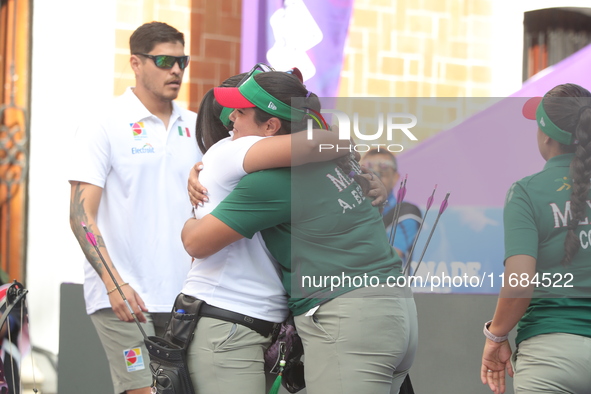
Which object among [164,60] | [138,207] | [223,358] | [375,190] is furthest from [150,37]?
[223,358]

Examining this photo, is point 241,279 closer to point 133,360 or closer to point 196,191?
point 196,191

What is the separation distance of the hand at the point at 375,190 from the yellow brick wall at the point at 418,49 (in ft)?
5.89

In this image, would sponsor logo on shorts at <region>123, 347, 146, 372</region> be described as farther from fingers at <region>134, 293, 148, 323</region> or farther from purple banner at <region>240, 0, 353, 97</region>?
purple banner at <region>240, 0, 353, 97</region>

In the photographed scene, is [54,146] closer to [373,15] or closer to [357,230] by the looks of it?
[373,15]

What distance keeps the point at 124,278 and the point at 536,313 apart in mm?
1903

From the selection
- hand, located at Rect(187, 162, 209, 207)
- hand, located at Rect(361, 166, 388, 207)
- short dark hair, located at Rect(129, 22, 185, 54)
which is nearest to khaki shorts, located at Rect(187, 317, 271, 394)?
hand, located at Rect(187, 162, 209, 207)

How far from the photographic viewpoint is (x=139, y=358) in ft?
11.8

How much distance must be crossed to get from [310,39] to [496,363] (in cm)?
246

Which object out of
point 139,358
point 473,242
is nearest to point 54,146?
point 139,358

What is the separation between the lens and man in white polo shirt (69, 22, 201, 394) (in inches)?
140

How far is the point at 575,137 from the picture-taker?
8.69ft

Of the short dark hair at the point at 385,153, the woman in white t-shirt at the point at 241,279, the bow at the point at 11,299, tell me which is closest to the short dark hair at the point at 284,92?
the woman in white t-shirt at the point at 241,279

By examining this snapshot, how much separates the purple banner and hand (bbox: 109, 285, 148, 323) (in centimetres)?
176

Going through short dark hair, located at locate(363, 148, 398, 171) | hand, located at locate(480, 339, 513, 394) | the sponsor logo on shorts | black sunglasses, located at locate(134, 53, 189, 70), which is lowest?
the sponsor logo on shorts
